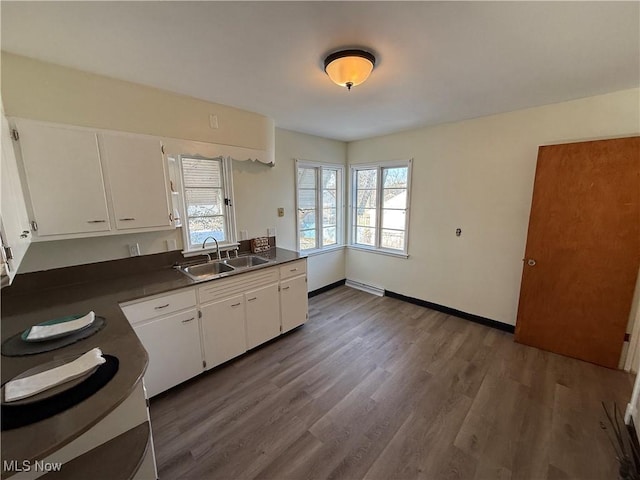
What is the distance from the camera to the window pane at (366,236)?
13.8 feet

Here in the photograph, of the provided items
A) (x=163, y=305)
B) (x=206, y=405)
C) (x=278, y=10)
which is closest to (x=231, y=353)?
(x=206, y=405)

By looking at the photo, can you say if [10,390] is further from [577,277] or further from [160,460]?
[577,277]

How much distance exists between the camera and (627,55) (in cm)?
162

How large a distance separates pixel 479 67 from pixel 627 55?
0.86m

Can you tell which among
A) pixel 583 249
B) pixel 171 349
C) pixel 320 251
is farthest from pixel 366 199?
pixel 171 349

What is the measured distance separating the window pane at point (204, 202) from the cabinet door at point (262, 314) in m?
1.00

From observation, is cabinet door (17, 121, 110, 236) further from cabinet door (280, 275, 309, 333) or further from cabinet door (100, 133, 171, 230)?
cabinet door (280, 275, 309, 333)

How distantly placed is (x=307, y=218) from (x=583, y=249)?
10.1 ft

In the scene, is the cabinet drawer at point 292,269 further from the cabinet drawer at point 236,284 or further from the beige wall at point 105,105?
the beige wall at point 105,105

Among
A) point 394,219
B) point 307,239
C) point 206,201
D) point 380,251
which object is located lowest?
point 380,251

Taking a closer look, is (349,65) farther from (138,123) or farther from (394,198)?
(394,198)

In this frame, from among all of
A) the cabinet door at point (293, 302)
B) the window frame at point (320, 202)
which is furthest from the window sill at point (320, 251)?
the cabinet door at point (293, 302)

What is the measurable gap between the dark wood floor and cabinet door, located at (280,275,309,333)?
0.21 m

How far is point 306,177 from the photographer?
3812 millimetres
